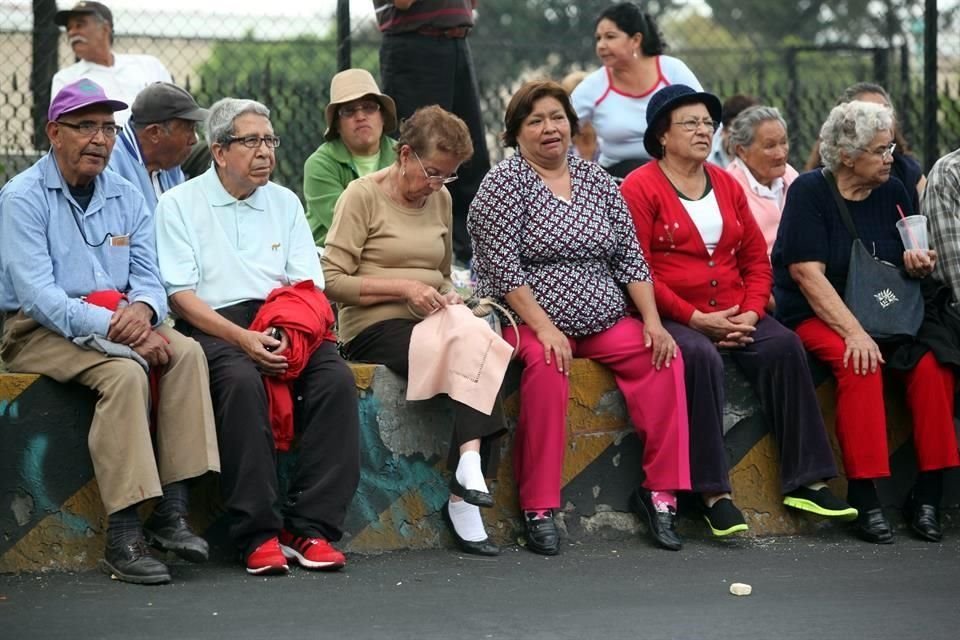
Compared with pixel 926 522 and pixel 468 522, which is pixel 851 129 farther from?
pixel 468 522

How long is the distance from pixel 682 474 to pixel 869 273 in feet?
4.20

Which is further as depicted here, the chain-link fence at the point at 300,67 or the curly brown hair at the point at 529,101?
the chain-link fence at the point at 300,67

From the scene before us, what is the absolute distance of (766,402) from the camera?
6.87m

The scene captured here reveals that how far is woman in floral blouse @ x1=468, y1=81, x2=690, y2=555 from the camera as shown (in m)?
6.40

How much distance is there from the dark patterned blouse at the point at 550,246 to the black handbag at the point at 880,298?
95 centimetres

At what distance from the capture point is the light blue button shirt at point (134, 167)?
22.5 feet

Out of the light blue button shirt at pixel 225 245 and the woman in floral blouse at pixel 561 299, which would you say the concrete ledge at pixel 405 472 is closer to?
the woman in floral blouse at pixel 561 299

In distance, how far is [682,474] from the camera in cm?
650

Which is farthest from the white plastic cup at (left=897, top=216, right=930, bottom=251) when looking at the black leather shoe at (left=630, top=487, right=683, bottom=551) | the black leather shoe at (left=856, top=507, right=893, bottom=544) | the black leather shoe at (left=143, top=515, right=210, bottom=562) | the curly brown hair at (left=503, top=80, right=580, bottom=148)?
the black leather shoe at (left=143, top=515, right=210, bottom=562)

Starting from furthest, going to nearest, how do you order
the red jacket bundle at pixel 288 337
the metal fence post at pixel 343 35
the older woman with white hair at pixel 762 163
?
the metal fence post at pixel 343 35
the older woman with white hair at pixel 762 163
the red jacket bundle at pixel 288 337

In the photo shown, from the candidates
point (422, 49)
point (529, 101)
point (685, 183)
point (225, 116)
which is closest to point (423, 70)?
point (422, 49)

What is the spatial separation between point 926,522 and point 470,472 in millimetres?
2084

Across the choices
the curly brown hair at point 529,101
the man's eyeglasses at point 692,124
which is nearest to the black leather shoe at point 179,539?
the curly brown hair at point 529,101

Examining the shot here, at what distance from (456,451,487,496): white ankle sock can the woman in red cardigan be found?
977mm
